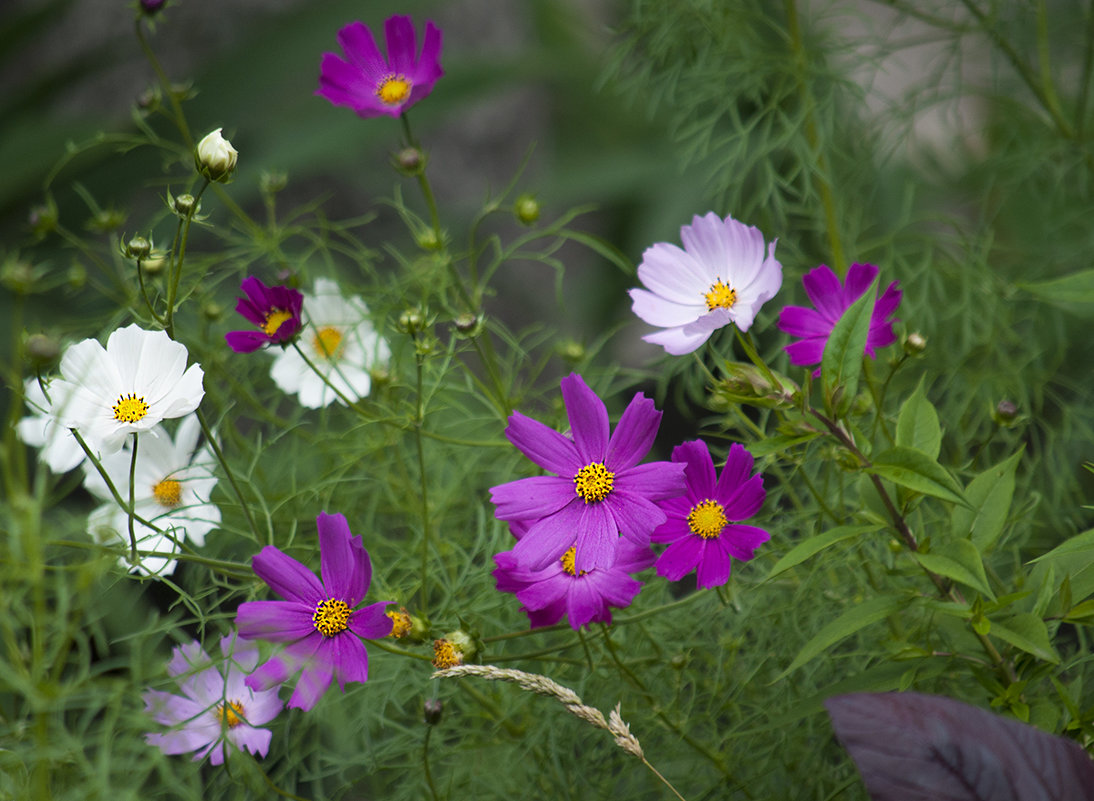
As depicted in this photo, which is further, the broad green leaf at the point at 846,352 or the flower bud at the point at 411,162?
the flower bud at the point at 411,162

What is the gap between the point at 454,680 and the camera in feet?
1.81

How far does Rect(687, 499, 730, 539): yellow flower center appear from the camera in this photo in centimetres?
48

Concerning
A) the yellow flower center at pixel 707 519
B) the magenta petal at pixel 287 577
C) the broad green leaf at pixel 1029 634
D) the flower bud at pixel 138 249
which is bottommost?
the magenta petal at pixel 287 577

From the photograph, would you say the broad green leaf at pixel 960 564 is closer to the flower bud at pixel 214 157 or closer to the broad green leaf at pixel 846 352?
the broad green leaf at pixel 846 352

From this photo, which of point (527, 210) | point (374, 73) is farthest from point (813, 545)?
point (374, 73)

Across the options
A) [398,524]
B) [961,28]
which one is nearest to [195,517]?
[398,524]

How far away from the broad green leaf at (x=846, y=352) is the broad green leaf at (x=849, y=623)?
96mm

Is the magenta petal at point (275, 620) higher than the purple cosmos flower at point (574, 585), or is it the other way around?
the purple cosmos flower at point (574, 585)

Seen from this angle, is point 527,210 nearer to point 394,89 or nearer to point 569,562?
point 394,89

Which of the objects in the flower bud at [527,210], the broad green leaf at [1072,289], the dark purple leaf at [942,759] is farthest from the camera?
the flower bud at [527,210]

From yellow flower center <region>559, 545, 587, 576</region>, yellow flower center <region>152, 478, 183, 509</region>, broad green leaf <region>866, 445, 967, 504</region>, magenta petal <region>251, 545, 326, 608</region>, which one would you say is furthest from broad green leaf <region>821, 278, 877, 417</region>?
yellow flower center <region>152, 478, 183, 509</region>

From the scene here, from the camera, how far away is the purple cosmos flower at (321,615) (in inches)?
17.5

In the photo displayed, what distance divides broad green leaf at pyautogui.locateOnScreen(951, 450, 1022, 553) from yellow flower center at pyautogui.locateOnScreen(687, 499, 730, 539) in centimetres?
11

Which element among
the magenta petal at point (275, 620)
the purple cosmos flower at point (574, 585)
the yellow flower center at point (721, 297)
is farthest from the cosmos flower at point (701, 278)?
the magenta petal at point (275, 620)
